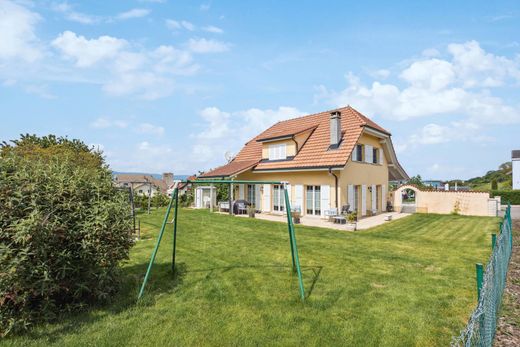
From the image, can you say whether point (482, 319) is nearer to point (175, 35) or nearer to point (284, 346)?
point (284, 346)

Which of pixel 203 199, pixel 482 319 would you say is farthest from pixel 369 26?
pixel 203 199

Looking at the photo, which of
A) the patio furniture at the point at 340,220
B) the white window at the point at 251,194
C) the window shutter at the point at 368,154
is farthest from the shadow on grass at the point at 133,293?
the white window at the point at 251,194

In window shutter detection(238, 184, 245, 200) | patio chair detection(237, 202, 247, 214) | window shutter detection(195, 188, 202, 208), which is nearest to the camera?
patio chair detection(237, 202, 247, 214)

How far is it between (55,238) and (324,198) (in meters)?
→ 14.9

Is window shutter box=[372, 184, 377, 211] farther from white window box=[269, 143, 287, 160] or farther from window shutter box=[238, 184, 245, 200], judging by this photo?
window shutter box=[238, 184, 245, 200]

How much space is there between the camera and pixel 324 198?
706 inches

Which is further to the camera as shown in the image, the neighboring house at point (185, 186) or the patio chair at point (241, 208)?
the patio chair at point (241, 208)

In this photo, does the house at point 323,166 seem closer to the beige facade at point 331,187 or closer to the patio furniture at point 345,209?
the beige facade at point 331,187

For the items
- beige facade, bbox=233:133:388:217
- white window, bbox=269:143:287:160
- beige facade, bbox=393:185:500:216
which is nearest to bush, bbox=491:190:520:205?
beige facade, bbox=393:185:500:216

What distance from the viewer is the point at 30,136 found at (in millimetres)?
28125

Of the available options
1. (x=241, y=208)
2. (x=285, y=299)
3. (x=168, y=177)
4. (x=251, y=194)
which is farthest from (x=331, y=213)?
(x=168, y=177)

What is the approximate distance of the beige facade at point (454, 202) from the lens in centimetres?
2030

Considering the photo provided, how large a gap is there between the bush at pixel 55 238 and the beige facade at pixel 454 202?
21764 mm

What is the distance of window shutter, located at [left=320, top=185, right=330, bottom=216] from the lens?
17.7 m
